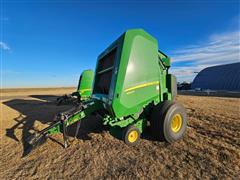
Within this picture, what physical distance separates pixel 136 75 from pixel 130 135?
1258 millimetres

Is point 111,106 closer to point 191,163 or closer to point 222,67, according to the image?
point 191,163

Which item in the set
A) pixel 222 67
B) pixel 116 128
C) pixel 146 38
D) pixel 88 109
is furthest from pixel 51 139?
pixel 222 67

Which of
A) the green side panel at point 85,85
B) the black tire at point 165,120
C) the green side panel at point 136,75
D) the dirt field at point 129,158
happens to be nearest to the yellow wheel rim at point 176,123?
the black tire at point 165,120

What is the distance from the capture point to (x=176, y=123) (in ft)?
12.0

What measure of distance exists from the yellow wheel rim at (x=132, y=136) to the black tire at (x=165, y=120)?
47 cm

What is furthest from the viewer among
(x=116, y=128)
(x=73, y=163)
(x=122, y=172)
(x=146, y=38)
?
(x=146, y=38)

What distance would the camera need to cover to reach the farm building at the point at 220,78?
894 inches

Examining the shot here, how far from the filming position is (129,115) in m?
3.26

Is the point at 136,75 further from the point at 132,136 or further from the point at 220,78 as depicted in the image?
the point at 220,78

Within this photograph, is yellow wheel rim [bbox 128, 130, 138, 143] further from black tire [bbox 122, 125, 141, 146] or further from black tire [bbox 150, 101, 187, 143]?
black tire [bbox 150, 101, 187, 143]

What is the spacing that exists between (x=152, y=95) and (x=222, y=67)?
29509 mm

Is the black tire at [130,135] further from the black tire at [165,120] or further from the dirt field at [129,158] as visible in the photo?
the black tire at [165,120]

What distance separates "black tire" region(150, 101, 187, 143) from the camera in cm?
324

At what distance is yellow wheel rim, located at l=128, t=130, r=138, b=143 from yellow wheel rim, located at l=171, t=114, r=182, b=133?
38.1 inches
